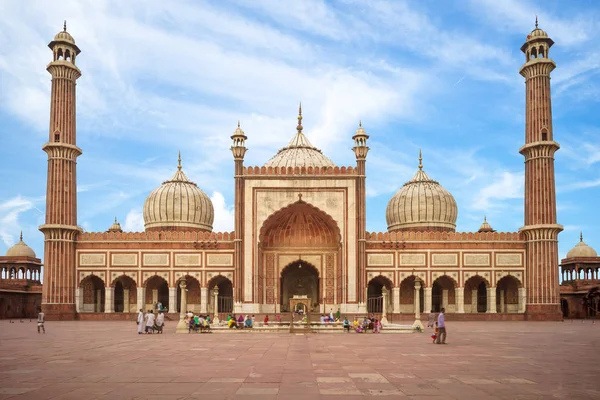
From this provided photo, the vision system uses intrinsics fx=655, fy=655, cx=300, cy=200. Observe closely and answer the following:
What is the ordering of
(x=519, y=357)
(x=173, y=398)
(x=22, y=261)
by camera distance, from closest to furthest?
(x=173, y=398) → (x=519, y=357) → (x=22, y=261)

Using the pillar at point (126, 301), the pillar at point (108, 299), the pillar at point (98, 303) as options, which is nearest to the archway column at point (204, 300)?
the pillar at point (126, 301)

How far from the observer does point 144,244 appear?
128 feet

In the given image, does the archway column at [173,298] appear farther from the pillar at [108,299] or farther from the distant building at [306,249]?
the pillar at [108,299]

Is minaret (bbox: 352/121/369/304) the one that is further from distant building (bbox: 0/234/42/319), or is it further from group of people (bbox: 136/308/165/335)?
distant building (bbox: 0/234/42/319)

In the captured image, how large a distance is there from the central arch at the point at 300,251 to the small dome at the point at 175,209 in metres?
8.63

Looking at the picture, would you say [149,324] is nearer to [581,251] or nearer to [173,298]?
[173,298]

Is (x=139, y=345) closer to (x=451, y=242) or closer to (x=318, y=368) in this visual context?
(x=318, y=368)

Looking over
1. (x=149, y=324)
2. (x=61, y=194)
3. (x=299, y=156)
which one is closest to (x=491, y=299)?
(x=299, y=156)

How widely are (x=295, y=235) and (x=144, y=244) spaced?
9107 mm

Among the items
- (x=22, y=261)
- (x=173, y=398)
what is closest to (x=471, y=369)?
(x=173, y=398)

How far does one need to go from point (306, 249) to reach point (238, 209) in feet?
16.5

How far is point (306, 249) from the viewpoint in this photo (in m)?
40.0

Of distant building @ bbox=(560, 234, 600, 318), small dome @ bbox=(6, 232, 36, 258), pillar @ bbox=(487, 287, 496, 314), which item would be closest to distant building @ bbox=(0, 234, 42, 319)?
small dome @ bbox=(6, 232, 36, 258)

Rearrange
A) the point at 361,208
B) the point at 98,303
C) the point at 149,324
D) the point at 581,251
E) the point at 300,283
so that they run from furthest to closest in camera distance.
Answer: the point at 581,251
the point at 300,283
the point at 98,303
the point at 361,208
the point at 149,324
